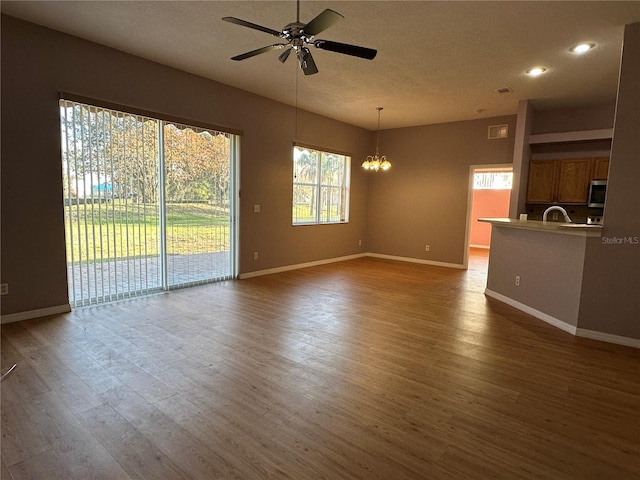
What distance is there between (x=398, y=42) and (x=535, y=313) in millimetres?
3334

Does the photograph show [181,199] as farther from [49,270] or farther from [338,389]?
[338,389]

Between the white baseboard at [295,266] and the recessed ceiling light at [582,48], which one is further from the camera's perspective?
the white baseboard at [295,266]

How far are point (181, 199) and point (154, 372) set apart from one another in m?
Result: 2.74

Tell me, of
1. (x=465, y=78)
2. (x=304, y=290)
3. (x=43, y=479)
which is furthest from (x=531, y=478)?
(x=465, y=78)

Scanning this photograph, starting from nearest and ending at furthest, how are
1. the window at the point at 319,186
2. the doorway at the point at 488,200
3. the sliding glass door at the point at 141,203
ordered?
1. the sliding glass door at the point at 141,203
2. the window at the point at 319,186
3. the doorway at the point at 488,200

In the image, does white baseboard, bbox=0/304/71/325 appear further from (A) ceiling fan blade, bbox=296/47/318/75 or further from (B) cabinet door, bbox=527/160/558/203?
(B) cabinet door, bbox=527/160/558/203

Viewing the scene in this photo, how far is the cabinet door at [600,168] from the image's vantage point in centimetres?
544

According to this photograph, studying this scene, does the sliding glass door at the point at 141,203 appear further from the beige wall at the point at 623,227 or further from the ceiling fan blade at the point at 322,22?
the beige wall at the point at 623,227

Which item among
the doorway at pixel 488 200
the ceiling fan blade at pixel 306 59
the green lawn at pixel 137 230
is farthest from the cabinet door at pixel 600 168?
the green lawn at pixel 137 230

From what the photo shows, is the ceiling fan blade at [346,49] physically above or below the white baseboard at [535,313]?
above

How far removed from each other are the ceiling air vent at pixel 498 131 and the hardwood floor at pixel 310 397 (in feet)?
12.6

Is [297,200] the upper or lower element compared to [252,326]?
upper

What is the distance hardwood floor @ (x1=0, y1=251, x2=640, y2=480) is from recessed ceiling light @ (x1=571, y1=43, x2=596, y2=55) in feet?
9.41

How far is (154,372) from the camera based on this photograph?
8.35 ft
